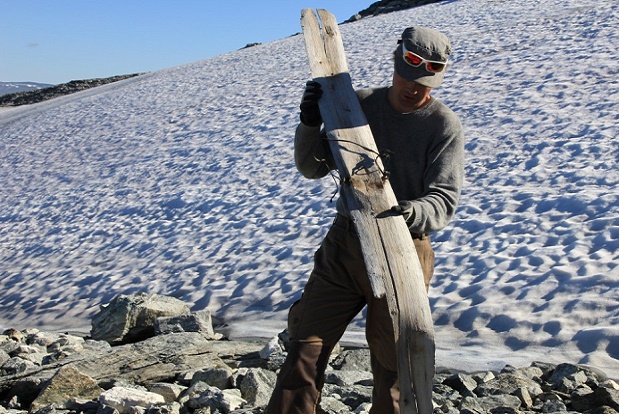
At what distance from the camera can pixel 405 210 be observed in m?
2.93

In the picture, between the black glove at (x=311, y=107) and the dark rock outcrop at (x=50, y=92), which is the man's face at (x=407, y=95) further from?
the dark rock outcrop at (x=50, y=92)

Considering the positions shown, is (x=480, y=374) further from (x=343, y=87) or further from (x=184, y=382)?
(x=343, y=87)

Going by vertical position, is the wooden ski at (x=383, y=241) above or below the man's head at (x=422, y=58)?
below

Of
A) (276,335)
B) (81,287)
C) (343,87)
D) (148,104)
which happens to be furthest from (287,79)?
(343,87)

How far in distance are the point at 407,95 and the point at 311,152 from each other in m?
0.47

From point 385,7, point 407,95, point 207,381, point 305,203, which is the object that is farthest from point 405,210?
point 385,7

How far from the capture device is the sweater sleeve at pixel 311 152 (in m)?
3.33

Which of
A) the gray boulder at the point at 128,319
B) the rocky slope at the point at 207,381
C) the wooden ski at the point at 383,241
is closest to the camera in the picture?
the wooden ski at the point at 383,241

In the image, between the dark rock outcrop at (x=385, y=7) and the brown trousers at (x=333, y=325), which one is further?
the dark rock outcrop at (x=385, y=7)

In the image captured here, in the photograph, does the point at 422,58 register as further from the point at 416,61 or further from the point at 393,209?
the point at 393,209

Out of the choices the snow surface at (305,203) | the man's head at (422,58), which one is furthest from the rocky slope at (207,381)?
the man's head at (422,58)

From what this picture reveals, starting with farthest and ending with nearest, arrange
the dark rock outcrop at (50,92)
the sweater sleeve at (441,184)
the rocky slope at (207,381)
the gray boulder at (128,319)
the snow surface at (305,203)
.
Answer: the dark rock outcrop at (50,92) < the gray boulder at (128,319) < the snow surface at (305,203) < the rocky slope at (207,381) < the sweater sleeve at (441,184)

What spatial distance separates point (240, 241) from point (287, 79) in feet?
30.1

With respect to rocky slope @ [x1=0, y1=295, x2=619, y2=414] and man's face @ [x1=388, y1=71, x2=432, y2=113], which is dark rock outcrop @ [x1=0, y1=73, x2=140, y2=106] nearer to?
rocky slope @ [x1=0, y1=295, x2=619, y2=414]
